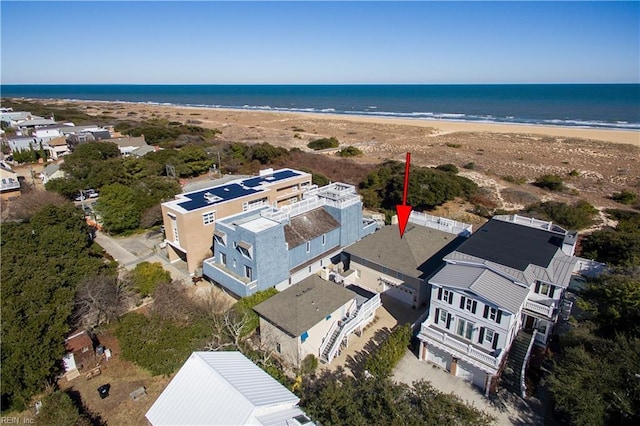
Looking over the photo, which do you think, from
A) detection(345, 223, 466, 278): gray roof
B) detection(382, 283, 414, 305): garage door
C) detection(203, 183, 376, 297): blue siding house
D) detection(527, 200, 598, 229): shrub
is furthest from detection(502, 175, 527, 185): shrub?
detection(382, 283, 414, 305): garage door

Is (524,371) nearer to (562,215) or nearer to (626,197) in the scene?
(562,215)

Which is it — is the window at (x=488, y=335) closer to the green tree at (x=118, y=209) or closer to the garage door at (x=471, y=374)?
the garage door at (x=471, y=374)

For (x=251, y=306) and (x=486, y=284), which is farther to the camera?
(x=251, y=306)

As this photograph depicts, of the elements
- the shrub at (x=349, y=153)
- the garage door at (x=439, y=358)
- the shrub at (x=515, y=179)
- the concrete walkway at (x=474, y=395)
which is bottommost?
the concrete walkway at (x=474, y=395)

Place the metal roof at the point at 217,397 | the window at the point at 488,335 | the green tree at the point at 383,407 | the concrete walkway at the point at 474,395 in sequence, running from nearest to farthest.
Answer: the metal roof at the point at 217,397 < the green tree at the point at 383,407 < the concrete walkway at the point at 474,395 < the window at the point at 488,335

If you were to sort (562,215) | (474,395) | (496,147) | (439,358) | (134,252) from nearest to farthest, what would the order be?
(474,395) < (439,358) < (134,252) < (562,215) < (496,147)

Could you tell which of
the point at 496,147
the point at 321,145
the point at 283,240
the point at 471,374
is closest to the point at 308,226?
the point at 283,240

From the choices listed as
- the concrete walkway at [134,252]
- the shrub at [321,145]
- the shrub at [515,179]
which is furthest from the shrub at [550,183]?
the concrete walkway at [134,252]
